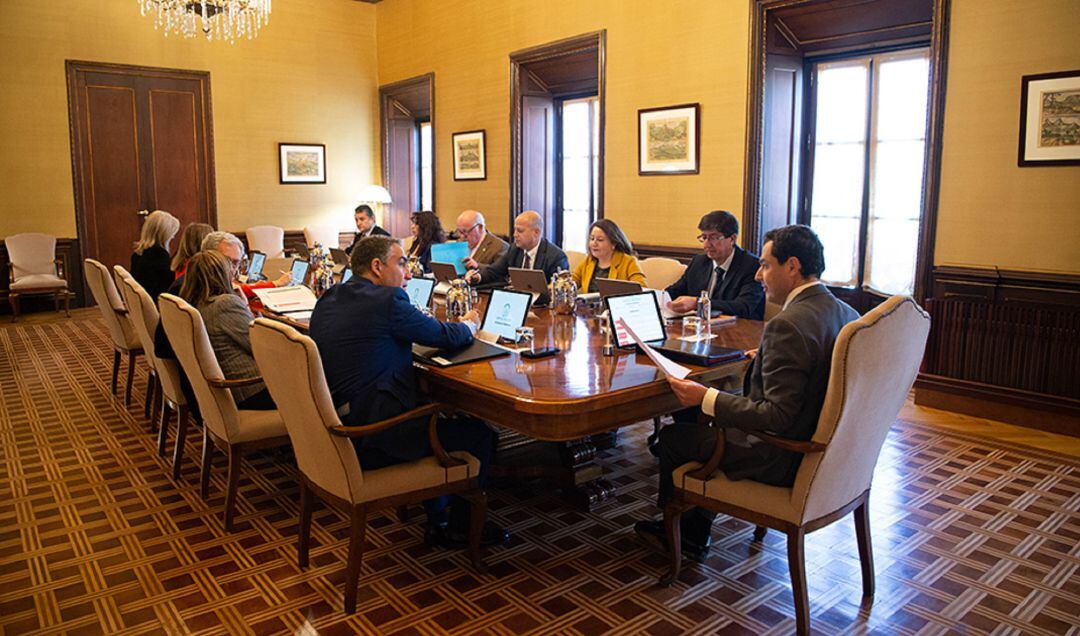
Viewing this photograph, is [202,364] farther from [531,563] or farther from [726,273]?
[726,273]

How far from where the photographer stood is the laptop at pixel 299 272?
237 inches

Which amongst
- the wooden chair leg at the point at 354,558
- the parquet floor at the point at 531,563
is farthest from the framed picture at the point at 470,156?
the wooden chair leg at the point at 354,558

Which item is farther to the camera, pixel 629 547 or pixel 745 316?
pixel 745 316

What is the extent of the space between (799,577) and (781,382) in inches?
26.0

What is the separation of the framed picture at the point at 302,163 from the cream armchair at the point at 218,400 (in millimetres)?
8239

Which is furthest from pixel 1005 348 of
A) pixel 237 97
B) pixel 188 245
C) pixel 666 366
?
pixel 237 97

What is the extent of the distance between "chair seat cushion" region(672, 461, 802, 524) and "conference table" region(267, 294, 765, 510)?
28cm

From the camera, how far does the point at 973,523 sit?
12.2 feet

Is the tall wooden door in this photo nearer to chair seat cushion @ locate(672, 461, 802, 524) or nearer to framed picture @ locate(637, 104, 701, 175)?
framed picture @ locate(637, 104, 701, 175)

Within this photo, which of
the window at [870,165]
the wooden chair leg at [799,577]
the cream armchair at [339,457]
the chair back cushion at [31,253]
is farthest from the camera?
the chair back cushion at [31,253]

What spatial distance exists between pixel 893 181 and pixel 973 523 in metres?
3.88

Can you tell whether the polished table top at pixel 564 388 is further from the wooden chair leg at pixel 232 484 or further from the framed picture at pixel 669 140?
the framed picture at pixel 669 140

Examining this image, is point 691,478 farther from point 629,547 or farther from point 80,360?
point 80,360

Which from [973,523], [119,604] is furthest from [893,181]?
[119,604]
